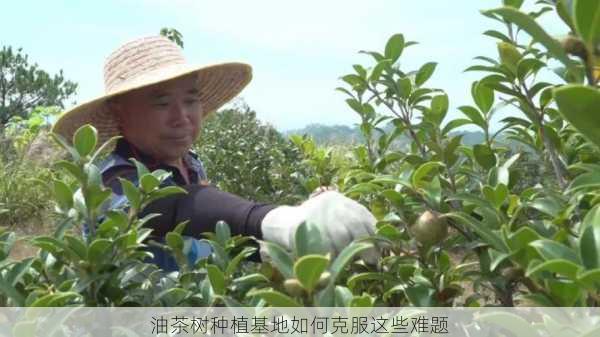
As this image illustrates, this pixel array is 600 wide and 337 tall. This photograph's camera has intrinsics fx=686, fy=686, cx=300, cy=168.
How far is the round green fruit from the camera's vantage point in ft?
2.64

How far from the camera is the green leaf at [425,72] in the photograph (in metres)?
1.22

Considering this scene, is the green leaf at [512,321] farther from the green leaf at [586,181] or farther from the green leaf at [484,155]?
the green leaf at [484,155]

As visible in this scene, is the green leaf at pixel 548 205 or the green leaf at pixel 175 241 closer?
the green leaf at pixel 548 205

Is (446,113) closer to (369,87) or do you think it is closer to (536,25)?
(369,87)

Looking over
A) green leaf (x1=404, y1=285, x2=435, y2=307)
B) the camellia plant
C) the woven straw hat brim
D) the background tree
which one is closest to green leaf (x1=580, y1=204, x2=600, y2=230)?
the camellia plant

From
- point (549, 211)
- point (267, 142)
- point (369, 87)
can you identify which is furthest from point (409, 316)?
point (267, 142)

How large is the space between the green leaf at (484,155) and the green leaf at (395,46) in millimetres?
242

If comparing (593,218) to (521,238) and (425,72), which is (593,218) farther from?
(425,72)

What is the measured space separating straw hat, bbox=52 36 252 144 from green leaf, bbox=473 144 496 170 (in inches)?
35.0

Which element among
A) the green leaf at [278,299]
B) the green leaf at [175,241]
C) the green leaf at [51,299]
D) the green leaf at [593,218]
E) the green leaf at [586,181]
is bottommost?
the green leaf at [175,241]

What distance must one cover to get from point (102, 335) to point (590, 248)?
56 cm

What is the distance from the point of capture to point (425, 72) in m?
1.22

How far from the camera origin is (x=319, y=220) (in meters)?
0.87

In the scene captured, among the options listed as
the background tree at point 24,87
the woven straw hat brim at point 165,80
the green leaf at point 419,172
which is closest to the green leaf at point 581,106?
the green leaf at point 419,172
